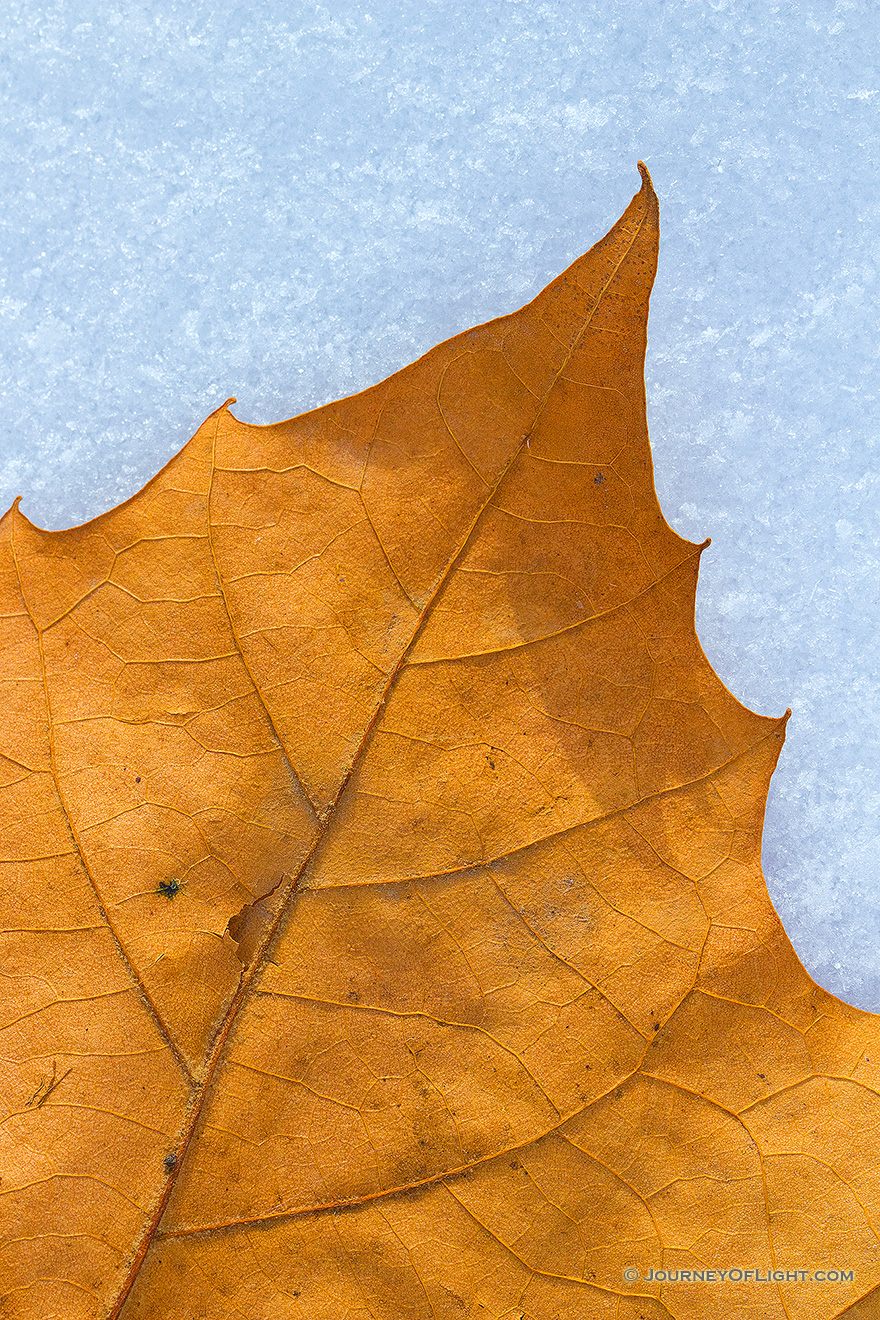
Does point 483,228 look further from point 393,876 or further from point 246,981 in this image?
point 246,981

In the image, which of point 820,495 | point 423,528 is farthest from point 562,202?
point 423,528

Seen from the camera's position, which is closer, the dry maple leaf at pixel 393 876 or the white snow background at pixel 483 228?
the dry maple leaf at pixel 393 876

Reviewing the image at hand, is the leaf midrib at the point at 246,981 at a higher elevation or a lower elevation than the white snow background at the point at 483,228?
lower

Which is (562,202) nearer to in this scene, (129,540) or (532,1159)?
(129,540)

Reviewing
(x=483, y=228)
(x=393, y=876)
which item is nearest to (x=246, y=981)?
(x=393, y=876)

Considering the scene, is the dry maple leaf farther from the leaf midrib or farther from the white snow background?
the white snow background

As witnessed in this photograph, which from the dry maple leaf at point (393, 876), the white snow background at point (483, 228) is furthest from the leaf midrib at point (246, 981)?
the white snow background at point (483, 228)

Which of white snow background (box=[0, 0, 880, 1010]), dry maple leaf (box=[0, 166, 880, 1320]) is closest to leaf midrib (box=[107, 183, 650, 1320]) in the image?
dry maple leaf (box=[0, 166, 880, 1320])

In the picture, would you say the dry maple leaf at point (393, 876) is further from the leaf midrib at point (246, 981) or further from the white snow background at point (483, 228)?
the white snow background at point (483, 228)
